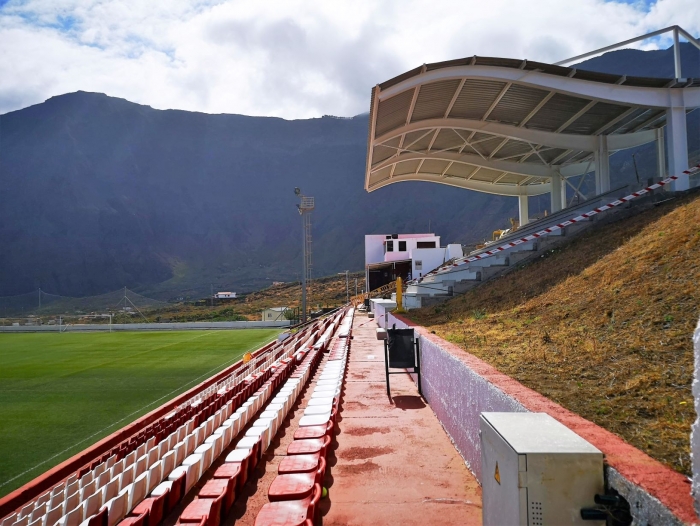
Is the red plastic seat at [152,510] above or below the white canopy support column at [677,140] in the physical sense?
below

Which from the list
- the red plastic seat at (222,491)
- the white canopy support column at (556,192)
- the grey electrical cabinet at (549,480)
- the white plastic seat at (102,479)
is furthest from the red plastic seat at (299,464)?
the white canopy support column at (556,192)

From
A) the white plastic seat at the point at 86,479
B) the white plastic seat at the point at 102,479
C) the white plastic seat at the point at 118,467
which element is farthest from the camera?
the white plastic seat at the point at 118,467

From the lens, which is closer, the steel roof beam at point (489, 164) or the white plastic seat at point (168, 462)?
the white plastic seat at point (168, 462)

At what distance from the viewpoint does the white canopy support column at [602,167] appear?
71.4 ft

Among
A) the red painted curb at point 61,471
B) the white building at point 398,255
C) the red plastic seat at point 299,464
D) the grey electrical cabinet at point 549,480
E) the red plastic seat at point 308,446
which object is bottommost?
the red painted curb at point 61,471

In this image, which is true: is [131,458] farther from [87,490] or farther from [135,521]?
[135,521]

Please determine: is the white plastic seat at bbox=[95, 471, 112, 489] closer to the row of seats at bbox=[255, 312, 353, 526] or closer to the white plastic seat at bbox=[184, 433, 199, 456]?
the white plastic seat at bbox=[184, 433, 199, 456]

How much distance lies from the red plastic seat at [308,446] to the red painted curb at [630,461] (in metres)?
2.36

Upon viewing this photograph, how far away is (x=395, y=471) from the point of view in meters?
5.95

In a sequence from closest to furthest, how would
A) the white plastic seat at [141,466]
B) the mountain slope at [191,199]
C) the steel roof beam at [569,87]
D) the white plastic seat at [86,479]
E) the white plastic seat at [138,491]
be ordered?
1. the white plastic seat at [138,491]
2. the white plastic seat at [86,479]
3. the white plastic seat at [141,466]
4. the steel roof beam at [569,87]
5. the mountain slope at [191,199]

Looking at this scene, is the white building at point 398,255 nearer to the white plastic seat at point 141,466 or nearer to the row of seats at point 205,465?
the row of seats at point 205,465

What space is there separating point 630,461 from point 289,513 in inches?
110

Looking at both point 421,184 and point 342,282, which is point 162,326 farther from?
point 421,184

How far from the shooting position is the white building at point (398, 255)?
40.2 meters
